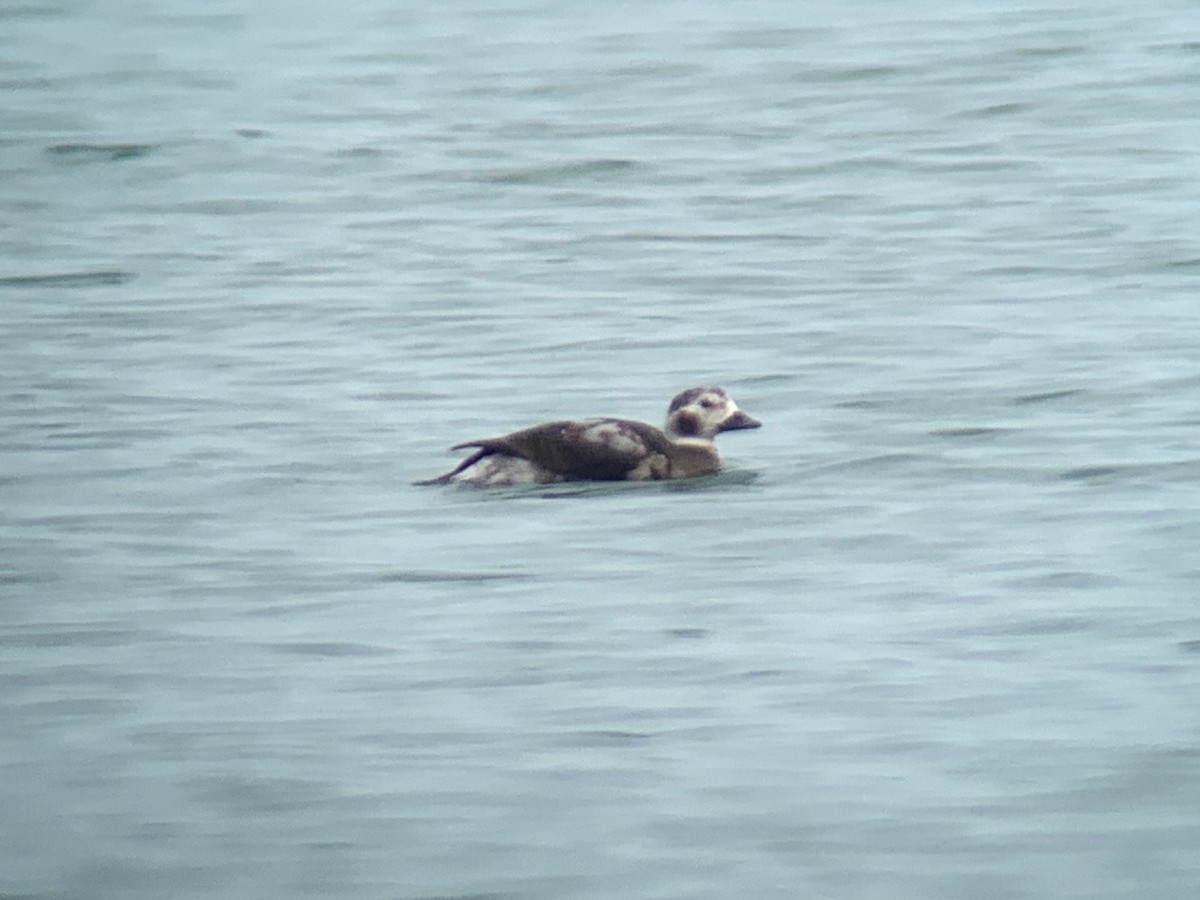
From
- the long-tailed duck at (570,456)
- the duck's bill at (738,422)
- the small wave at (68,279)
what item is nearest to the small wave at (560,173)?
the small wave at (68,279)

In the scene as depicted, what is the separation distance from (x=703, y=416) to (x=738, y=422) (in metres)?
0.19

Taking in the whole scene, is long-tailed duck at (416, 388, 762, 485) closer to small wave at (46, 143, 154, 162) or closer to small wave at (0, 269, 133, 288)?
small wave at (0, 269, 133, 288)

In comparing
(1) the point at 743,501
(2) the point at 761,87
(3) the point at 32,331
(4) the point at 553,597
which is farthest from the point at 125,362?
(2) the point at 761,87

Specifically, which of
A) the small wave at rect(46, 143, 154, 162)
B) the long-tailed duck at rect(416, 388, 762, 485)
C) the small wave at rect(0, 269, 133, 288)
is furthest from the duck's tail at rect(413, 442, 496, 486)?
the small wave at rect(46, 143, 154, 162)

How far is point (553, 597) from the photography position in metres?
8.57

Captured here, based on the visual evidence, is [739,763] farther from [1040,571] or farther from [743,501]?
[743,501]

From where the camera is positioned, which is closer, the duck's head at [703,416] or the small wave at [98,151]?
the duck's head at [703,416]

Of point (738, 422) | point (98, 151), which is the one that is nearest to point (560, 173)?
point (98, 151)

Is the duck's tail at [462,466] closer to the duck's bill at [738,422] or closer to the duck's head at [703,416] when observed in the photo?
the duck's head at [703,416]

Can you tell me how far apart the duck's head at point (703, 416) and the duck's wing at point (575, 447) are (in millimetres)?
520

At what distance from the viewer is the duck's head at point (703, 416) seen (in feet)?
35.5

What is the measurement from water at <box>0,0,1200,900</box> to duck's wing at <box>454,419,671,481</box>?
12 centimetres

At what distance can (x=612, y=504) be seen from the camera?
33.2 feet

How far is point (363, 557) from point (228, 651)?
48.2 inches
